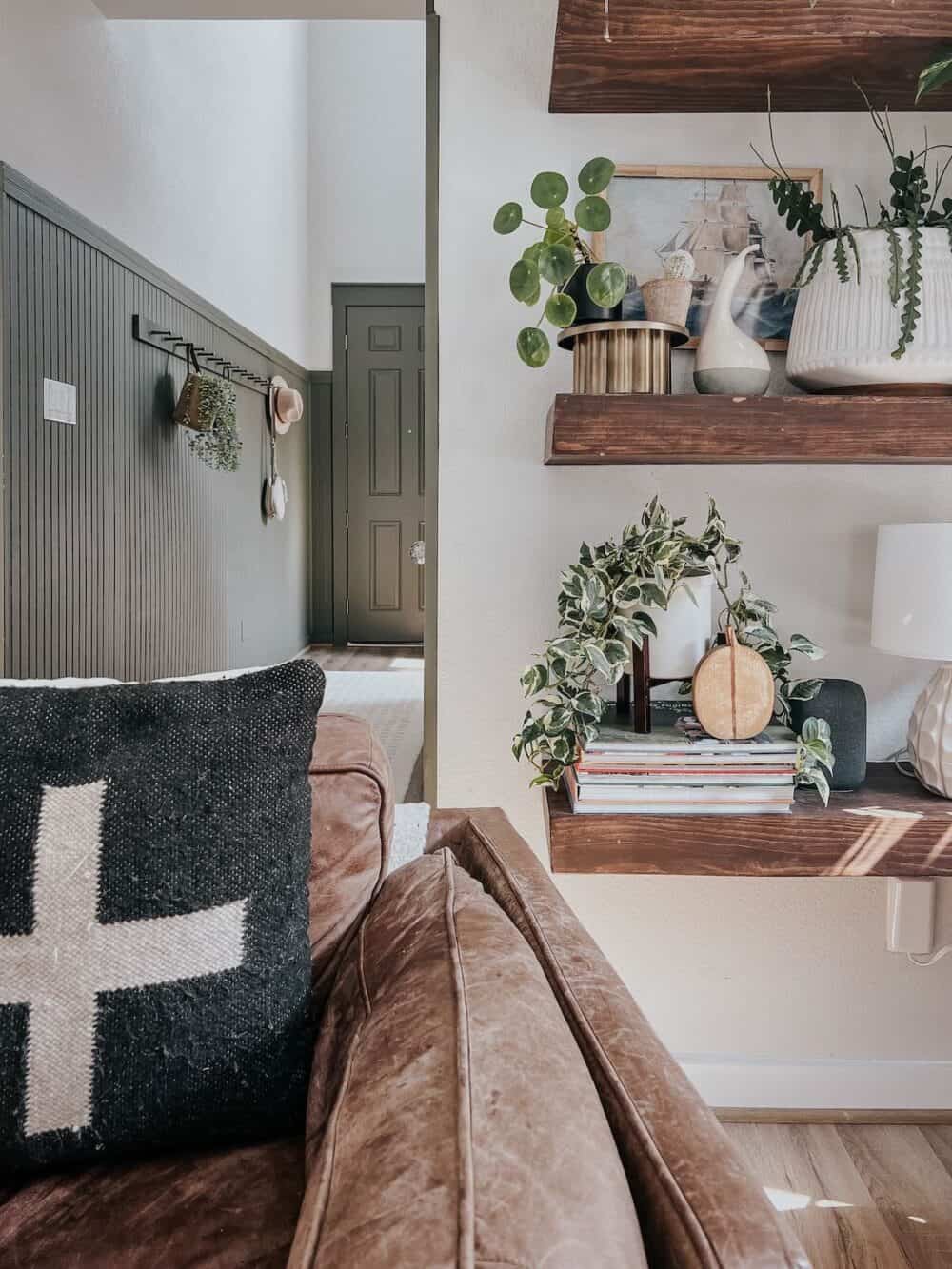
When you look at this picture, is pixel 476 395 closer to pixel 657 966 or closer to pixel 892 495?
pixel 892 495

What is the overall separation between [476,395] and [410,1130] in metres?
1.41

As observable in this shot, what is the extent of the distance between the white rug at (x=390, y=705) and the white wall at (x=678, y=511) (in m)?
1.56

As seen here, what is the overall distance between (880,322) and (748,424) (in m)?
0.25

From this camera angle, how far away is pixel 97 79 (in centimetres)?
326

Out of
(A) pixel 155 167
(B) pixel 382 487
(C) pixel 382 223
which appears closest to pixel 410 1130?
(A) pixel 155 167

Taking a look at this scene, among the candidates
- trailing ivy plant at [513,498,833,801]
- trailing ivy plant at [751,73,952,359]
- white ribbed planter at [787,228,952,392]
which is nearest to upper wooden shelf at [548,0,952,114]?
trailing ivy plant at [751,73,952,359]

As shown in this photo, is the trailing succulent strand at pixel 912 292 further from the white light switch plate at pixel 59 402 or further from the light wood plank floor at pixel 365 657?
the light wood plank floor at pixel 365 657

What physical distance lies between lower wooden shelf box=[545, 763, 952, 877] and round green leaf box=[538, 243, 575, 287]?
0.81m

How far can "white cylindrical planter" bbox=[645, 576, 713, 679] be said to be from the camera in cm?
157

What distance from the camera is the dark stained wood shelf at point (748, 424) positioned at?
58.9 inches

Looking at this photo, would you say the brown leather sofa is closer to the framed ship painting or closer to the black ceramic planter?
the black ceramic planter

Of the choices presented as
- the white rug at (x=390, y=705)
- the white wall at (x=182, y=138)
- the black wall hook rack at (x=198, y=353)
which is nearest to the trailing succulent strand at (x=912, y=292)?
the white rug at (x=390, y=705)

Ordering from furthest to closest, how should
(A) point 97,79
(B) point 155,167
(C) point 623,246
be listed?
(B) point 155,167, (A) point 97,79, (C) point 623,246

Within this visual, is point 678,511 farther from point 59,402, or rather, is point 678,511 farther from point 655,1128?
point 59,402
